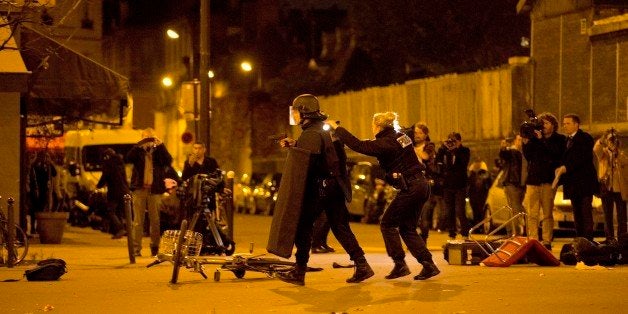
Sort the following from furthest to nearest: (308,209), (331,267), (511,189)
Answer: (511,189) → (331,267) → (308,209)

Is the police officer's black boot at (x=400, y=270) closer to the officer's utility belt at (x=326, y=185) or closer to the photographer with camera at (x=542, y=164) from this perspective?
the officer's utility belt at (x=326, y=185)

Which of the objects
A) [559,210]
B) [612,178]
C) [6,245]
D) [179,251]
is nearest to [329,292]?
[179,251]

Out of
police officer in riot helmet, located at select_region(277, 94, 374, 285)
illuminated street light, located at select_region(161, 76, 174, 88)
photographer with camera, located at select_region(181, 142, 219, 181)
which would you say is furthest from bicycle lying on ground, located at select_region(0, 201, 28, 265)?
illuminated street light, located at select_region(161, 76, 174, 88)

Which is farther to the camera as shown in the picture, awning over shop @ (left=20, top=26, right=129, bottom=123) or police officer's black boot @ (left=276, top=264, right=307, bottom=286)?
awning over shop @ (left=20, top=26, right=129, bottom=123)

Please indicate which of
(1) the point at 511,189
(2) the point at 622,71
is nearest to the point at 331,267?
(1) the point at 511,189

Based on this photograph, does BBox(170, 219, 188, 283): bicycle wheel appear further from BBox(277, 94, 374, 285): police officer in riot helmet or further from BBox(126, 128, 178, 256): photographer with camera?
BBox(126, 128, 178, 256): photographer with camera

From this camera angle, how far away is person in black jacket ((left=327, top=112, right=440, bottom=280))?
14039 millimetres

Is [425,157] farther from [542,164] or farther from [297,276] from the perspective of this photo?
[297,276]

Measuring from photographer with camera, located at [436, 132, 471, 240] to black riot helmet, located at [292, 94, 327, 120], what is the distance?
25.0ft

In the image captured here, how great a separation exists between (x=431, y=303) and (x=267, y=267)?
3059mm

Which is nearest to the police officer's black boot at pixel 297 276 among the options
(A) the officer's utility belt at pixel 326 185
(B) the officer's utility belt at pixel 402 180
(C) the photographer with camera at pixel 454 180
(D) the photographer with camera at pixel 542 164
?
(A) the officer's utility belt at pixel 326 185

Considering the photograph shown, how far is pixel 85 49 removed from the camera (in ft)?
195

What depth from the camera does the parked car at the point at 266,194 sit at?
42531 mm

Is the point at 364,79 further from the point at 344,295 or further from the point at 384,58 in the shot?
the point at 344,295
